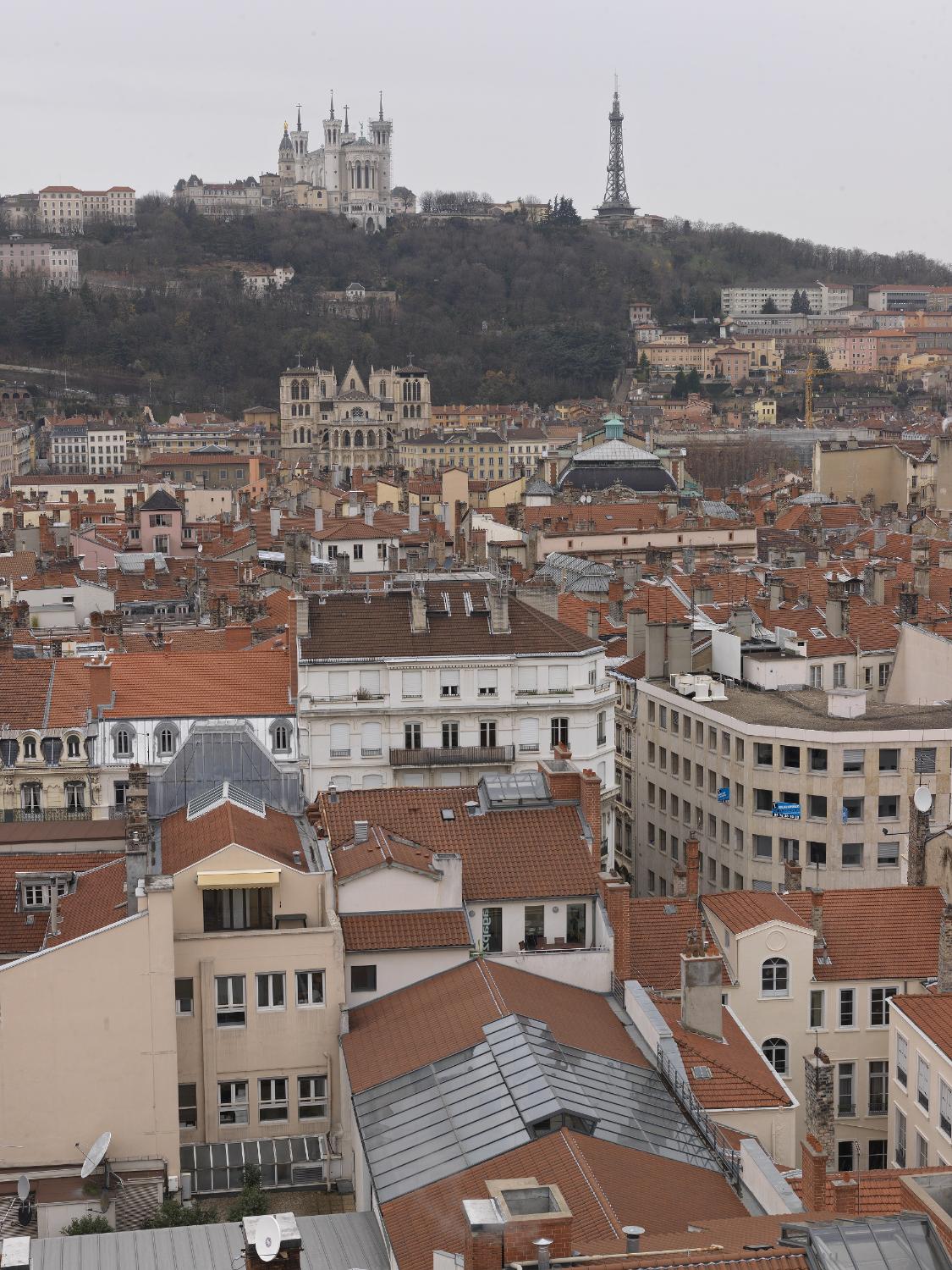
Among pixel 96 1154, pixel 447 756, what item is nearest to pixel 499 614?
pixel 447 756

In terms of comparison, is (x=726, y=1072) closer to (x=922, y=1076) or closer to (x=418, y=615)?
(x=922, y=1076)

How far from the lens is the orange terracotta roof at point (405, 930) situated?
23.3 m

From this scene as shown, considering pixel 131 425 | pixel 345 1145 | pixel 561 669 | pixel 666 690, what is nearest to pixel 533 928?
pixel 345 1145

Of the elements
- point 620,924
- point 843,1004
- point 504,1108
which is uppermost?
point 620,924

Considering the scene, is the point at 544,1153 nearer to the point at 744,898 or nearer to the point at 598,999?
the point at 598,999

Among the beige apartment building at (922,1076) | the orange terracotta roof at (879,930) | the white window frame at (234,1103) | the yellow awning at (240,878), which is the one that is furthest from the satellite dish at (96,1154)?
the orange terracotta roof at (879,930)

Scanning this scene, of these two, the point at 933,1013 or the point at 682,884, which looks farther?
the point at 682,884

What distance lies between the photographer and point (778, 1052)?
2677cm

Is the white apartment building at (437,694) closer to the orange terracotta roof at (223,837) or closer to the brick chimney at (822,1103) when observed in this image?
the orange terracotta roof at (223,837)

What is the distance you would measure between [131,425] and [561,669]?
118958 millimetres

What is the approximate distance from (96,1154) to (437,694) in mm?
17199

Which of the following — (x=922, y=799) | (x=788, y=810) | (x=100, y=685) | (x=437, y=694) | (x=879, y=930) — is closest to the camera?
(x=879, y=930)

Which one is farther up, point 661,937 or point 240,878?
point 240,878

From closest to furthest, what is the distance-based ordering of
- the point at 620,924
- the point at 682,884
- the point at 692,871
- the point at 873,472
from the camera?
the point at 620,924
the point at 692,871
the point at 682,884
the point at 873,472
